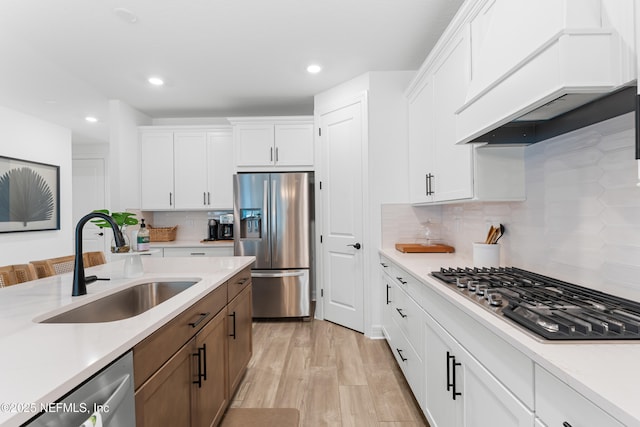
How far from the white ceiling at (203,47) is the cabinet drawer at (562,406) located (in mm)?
2371

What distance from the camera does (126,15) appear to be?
2309 millimetres

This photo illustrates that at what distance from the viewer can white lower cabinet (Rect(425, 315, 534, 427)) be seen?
95 cm

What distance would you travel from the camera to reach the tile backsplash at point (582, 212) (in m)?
1.18

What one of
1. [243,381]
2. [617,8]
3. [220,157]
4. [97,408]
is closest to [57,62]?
[220,157]

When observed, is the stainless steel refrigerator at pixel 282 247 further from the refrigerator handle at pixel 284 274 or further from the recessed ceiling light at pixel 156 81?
the recessed ceiling light at pixel 156 81

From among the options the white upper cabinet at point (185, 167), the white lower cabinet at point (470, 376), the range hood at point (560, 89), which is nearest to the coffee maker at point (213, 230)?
the white upper cabinet at point (185, 167)

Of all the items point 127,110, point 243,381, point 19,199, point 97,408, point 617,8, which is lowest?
point 243,381

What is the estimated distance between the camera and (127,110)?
4.12 meters

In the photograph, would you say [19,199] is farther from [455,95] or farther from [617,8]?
[617,8]

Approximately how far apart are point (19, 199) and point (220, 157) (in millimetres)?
3106

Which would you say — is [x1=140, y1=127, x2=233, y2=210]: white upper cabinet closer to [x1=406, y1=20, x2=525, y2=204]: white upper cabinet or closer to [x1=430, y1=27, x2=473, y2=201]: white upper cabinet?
[x1=406, y1=20, x2=525, y2=204]: white upper cabinet

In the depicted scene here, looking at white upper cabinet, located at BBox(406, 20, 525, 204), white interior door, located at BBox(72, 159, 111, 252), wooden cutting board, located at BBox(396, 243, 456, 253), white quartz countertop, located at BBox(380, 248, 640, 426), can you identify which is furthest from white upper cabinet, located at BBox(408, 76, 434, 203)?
white interior door, located at BBox(72, 159, 111, 252)

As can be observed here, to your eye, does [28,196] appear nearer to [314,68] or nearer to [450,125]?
[314,68]

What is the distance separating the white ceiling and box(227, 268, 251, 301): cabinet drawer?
1887 millimetres
